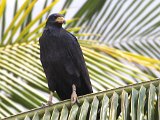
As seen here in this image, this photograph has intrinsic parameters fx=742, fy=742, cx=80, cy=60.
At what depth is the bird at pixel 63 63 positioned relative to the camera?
206 inches

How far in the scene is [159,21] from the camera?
282 inches

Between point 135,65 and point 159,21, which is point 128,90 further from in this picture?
point 159,21

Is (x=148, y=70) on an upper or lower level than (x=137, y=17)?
lower

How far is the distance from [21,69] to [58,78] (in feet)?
1.25

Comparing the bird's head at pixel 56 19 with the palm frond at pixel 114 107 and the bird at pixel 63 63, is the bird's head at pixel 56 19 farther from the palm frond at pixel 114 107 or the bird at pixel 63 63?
the palm frond at pixel 114 107

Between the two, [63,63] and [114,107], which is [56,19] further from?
[114,107]

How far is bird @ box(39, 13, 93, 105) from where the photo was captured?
5.23m

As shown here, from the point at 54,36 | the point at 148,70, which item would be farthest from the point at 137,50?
the point at 54,36

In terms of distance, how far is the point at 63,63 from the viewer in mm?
5277

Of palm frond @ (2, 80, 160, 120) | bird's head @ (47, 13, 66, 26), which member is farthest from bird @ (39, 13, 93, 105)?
palm frond @ (2, 80, 160, 120)

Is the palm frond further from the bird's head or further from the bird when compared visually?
the bird's head

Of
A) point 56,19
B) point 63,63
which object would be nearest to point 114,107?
point 63,63

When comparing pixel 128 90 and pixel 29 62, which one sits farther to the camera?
pixel 29 62

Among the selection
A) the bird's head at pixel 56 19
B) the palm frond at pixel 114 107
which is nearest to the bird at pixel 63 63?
the bird's head at pixel 56 19
